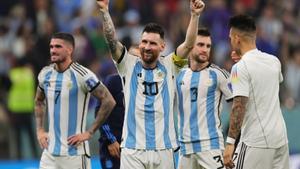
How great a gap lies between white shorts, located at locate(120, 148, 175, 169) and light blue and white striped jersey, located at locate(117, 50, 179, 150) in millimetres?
53

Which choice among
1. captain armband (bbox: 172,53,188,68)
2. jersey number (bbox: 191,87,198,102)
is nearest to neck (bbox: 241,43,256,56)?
captain armband (bbox: 172,53,188,68)

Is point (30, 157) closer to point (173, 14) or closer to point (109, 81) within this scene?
point (173, 14)

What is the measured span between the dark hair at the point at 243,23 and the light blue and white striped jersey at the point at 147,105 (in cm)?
99

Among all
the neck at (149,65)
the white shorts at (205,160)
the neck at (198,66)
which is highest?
the neck at (149,65)

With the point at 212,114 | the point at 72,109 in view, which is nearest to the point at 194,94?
the point at 212,114

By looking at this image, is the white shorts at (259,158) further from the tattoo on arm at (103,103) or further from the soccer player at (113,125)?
the soccer player at (113,125)

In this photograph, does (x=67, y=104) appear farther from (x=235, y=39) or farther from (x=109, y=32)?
(x=235, y=39)

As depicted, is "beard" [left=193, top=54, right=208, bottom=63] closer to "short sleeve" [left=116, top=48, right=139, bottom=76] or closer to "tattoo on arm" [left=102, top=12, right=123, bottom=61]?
"short sleeve" [left=116, top=48, right=139, bottom=76]

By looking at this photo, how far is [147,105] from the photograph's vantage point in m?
11.9

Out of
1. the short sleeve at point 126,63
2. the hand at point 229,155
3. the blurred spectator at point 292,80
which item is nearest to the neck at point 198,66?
the short sleeve at point 126,63

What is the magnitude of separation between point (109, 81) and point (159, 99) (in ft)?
4.62

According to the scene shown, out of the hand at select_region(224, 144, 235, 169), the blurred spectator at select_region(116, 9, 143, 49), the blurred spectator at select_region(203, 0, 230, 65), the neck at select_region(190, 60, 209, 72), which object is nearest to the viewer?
the hand at select_region(224, 144, 235, 169)

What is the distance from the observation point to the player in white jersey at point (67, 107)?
12602 mm

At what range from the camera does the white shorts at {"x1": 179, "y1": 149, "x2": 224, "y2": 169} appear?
41.9 feet
